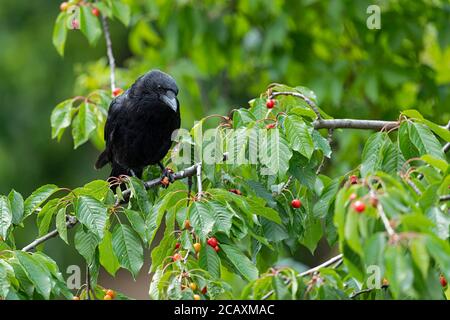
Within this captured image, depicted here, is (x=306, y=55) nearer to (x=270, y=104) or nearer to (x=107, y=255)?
(x=270, y=104)

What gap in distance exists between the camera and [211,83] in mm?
7430

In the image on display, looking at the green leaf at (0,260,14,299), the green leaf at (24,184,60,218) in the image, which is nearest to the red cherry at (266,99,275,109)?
the green leaf at (24,184,60,218)

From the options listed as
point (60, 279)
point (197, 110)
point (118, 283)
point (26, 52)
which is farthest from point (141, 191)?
point (118, 283)

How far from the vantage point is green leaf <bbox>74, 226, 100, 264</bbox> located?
10.6 feet

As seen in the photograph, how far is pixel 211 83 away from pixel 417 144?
14.6 ft

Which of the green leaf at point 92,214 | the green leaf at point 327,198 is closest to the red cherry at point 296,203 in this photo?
the green leaf at point 327,198

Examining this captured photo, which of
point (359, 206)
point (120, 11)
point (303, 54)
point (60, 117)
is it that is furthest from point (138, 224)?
point (303, 54)

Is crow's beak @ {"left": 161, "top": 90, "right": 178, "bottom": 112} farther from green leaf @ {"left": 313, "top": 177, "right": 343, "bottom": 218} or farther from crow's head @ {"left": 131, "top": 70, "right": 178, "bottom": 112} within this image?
green leaf @ {"left": 313, "top": 177, "right": 343, "bottom": 218}

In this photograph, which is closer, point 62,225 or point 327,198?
point 62,225

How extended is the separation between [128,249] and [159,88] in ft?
5.88

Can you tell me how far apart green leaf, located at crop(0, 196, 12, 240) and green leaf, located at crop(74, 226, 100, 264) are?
300mm

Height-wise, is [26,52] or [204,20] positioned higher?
[26,52]

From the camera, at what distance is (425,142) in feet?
10.2

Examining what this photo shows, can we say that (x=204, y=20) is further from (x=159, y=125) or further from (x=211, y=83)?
(x=159, y=125)
